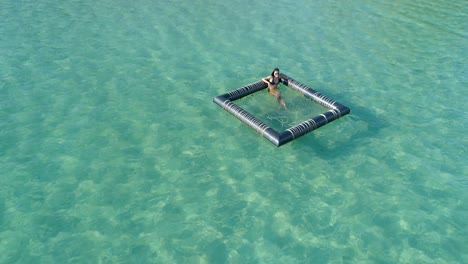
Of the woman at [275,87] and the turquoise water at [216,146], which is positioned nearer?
the turquoise water at [216,146]

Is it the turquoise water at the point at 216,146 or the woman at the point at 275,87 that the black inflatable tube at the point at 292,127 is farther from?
the turquoise water at the point at 216,146

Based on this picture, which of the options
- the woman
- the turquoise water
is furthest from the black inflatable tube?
the turquoise water

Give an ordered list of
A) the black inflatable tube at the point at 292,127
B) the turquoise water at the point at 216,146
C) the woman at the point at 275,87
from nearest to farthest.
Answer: the turquoise water at the point at 216,146, the black inflatable tube at the point at 292,127, the woman at the point at 275,87

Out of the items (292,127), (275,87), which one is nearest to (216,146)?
(292,127)

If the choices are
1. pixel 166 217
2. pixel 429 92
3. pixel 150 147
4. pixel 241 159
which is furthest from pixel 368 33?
pixel 166 217

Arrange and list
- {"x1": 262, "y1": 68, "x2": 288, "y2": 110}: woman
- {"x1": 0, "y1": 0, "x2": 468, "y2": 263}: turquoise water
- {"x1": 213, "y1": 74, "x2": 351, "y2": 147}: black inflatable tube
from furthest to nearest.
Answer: {"x1": 262, "y1": 68, "x2": 288, "y2": 110}: woman, {"x1": 213, "y1": 74, "x2": 351, "y2": 147}: black inflatable tube, {"x1": 0, "y1": 0, "x2": 468, "y2": 263}: turquoise water

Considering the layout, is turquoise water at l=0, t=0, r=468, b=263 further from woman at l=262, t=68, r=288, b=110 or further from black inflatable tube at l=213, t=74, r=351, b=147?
black inflatable tube at l=213, t=74, r=351, b=147

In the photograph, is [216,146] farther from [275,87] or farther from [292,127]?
[275,87]

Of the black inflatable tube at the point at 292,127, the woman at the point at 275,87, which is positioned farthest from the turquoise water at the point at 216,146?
the black inflatable tube at the point at 292,127
